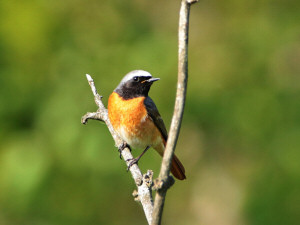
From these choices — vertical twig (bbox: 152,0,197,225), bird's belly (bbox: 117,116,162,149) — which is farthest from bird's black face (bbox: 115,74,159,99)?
vertical twig (bbox: 152,0,197,225)

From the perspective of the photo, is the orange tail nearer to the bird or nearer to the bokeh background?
the bird

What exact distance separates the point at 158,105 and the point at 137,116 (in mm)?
982

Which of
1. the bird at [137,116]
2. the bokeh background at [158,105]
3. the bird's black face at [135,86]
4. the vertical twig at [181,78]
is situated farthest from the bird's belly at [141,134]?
the vertical twig at [181,78]

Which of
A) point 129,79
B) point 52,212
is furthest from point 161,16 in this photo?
point 52,212

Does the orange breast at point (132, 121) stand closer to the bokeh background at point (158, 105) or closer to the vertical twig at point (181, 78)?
the bokeh background at point (158, 105)

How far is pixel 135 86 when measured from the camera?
17.9 ft

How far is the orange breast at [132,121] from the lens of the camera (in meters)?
5.16

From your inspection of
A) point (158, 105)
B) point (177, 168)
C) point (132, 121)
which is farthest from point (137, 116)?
point (158, 105)

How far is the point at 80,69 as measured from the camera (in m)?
6.51

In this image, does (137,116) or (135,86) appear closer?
(137,116)

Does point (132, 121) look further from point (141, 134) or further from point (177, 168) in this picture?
point (177, 168)

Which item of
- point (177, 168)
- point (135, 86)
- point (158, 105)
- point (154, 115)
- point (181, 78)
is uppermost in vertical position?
point (181, 78)

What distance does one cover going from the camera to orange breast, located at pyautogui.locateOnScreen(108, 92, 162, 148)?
16.9ft

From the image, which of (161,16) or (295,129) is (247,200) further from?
(161,16)
